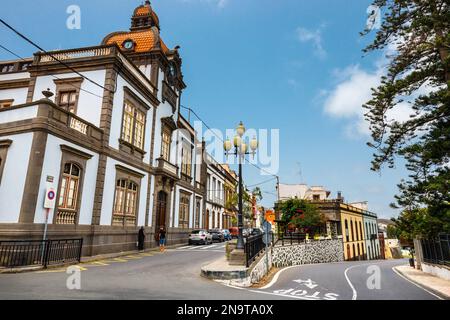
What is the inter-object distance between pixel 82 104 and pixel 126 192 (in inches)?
231

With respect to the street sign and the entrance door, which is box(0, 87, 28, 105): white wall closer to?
the street sign

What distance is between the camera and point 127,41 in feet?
73.9

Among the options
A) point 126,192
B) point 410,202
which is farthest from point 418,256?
point 126,192

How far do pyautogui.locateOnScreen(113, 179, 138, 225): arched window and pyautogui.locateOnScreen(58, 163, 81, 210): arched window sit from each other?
307 cm

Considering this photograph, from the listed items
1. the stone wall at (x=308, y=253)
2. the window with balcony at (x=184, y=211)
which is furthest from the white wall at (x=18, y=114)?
the window with balcony at (x=184, y=211)

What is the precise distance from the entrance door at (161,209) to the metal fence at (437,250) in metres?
17.5

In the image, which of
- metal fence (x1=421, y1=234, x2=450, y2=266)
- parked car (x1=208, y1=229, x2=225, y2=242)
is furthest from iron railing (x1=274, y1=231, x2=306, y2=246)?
metal fence (x1=421, y1=234, x2=450, y2=266)

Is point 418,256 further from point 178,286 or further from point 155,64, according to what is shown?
point 155,64

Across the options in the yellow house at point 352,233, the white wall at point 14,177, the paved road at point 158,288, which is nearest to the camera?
the paved road at point 158,288

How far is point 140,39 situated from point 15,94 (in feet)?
32.6

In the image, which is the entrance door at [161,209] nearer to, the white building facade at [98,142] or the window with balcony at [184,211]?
the white building facade at [98,142]

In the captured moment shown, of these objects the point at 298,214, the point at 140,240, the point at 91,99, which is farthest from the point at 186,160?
the point at 91,99

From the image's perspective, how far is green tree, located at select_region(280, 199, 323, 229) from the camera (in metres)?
29.4

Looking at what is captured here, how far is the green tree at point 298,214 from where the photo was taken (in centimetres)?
2942
